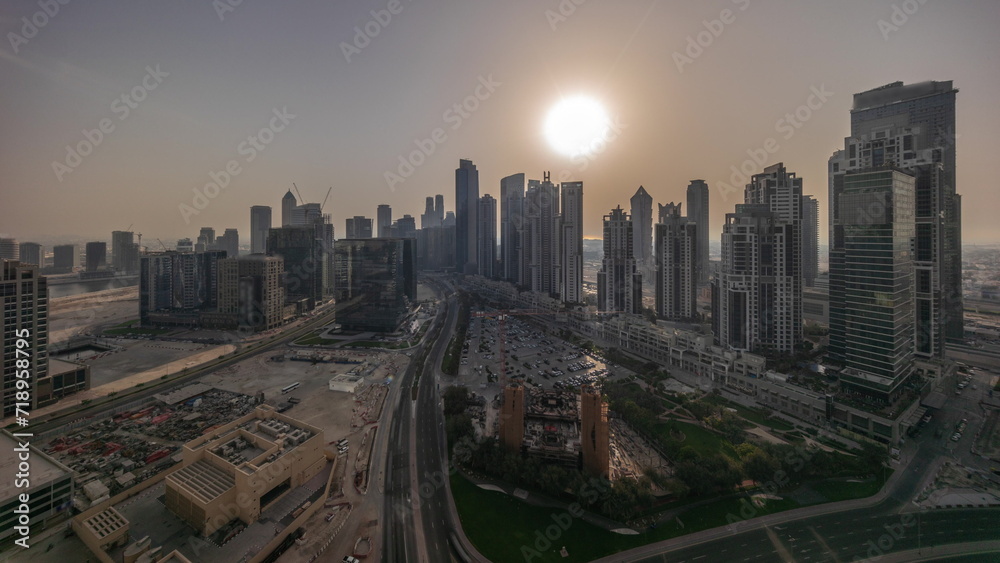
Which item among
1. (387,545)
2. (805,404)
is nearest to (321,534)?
(387,545)

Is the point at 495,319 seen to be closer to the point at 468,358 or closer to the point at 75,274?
the point at 468,358

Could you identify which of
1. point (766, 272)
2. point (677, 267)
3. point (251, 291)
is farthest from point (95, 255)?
point (766, 272)

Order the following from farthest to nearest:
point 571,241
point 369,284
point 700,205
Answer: point 700,205 < point 571,241 < point 369,284

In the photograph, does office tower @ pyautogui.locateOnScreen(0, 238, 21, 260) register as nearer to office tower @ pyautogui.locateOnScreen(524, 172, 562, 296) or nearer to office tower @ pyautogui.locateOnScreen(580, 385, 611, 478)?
office tower @ pyautogui.locateOnScreen(524, 172, 562, 296)

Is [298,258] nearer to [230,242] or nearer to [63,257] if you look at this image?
[230,242]

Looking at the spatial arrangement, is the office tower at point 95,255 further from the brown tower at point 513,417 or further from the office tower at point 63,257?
the brown tower at point 513,417

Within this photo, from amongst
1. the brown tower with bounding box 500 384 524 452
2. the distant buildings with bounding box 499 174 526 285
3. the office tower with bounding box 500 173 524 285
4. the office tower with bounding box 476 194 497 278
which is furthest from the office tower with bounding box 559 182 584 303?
the brown tower with bounding box 500 384 524 452
